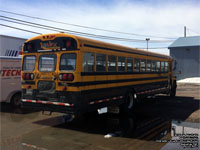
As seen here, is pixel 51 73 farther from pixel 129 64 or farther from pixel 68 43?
pixel 129 64

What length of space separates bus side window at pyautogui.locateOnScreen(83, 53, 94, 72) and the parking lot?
193 centimetres

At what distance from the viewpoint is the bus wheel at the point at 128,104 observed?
947cm

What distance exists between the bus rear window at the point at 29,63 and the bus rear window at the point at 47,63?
334mm

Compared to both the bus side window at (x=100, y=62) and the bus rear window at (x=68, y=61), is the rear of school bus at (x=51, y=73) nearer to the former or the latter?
the bus rear window at (x=68, y=61)

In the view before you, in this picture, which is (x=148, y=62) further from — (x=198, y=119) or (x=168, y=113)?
(x=198, y=119)

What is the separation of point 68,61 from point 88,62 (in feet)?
2.07

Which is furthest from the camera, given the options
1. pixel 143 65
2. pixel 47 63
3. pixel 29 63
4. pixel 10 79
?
pixel 143 65

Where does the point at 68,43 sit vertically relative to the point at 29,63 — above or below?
above

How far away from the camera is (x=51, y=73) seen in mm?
7191

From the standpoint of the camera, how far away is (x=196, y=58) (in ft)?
126

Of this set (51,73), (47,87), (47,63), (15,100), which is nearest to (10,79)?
(15,100)

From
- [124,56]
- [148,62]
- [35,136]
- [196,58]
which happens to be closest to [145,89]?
[148,62]

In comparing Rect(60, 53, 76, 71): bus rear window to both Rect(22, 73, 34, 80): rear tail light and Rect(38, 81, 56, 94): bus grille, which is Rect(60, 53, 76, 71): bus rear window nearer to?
Rect(38, 81, 56, 94): bus grille

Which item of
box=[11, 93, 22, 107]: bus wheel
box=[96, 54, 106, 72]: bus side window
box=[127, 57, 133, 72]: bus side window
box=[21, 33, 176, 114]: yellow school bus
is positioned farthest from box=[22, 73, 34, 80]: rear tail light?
box=[127, 57, 133, 72]: bus side window
